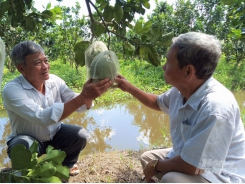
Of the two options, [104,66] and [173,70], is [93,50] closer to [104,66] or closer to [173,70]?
[104,66]

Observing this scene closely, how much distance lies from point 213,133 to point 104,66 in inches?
25.6

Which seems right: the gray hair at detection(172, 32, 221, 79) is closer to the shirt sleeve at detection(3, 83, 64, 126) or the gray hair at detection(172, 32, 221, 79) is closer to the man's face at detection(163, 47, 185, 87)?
the man's face at detection(163, 47, 185, 87)

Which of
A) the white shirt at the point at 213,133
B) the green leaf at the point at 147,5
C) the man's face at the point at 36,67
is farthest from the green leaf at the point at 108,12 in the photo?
the man's face at the point at 36,67

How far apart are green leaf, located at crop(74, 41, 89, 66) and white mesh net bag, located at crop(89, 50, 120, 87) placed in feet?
0.31

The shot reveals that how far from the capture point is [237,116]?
1.39 metres

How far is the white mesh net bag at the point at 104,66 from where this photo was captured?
57.4 inches

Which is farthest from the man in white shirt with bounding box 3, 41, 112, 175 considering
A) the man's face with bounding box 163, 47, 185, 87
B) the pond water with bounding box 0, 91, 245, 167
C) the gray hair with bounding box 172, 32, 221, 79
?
the pond water with bounding box 0, 91, 245, 167

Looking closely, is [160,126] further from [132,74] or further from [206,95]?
[132,74]

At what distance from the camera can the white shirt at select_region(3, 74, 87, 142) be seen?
1.84 meters

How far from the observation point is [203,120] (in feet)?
4.29

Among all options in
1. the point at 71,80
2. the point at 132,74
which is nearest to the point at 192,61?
the point at 71,80

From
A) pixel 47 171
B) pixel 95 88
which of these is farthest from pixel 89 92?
pixel 47 171

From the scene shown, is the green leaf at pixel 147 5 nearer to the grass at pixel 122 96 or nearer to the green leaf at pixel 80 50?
the green leaf at pixel 80 50

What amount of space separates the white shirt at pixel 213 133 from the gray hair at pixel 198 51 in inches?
4.4
